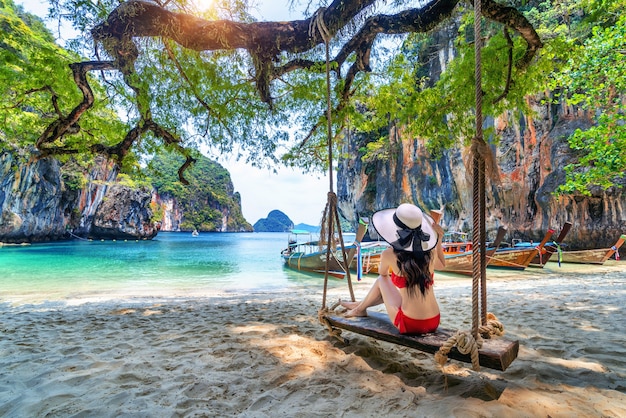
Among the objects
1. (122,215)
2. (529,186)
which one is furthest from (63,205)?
(529,186)

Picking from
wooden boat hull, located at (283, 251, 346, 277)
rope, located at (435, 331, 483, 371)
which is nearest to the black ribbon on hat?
rope, located at (435, 331, 483, 371)

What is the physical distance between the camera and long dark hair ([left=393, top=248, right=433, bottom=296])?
2.04 meters

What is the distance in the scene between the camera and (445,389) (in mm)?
1885

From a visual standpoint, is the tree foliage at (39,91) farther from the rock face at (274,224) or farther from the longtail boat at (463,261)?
the rock face at (274,224)

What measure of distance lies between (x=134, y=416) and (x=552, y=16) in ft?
60.8

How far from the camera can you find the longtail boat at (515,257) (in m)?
10.9

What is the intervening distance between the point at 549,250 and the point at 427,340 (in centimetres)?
1353

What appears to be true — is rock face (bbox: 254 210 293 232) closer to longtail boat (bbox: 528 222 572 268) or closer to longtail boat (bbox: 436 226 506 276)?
longtail boat (bbox: 528 222 572 268)

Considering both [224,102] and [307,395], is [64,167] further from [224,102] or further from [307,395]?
[307,395]

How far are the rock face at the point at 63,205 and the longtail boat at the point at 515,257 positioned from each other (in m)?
22.9

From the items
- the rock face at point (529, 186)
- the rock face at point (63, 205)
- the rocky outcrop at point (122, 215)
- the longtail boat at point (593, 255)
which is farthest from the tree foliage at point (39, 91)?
the rocky outcrop at point (122, 215)

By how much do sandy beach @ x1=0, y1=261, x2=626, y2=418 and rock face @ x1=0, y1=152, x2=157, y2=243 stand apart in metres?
20.1

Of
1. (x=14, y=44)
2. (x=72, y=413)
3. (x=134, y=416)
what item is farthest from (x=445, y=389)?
(x=14, y=44)

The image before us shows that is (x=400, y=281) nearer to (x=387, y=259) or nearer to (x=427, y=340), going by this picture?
(x=387, y=259)
